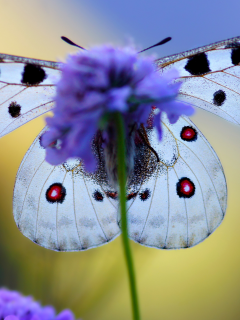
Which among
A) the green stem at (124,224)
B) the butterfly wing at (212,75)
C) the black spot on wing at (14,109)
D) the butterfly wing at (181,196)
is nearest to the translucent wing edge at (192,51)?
the butterfly wing at (212,75)

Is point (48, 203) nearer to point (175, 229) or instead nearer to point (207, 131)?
point (175, 229)

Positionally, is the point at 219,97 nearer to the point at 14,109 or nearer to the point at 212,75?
the point at 212,75

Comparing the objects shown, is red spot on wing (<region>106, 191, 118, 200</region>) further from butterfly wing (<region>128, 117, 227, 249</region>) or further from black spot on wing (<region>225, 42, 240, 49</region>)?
black spot on wing (<region>225, 42, 240, 49</region>)

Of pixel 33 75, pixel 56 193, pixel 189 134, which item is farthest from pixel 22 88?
pixel 189 134

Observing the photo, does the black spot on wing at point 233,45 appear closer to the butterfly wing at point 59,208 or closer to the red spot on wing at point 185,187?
the red spot on wing at point 185,187

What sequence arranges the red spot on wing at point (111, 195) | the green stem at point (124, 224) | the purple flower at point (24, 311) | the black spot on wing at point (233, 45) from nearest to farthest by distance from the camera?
1. the green stem at point (124, 224)
2. the purple flower at point (24, 311)
3. the black spot on wing at point (233, 45)
4. the red spot on wing at point (111, 195)

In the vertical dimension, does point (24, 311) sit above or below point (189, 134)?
below

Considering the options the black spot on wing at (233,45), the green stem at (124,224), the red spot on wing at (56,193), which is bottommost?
the green stem at (124,224)

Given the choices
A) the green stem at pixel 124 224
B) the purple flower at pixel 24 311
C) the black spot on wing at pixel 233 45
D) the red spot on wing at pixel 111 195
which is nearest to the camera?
the green stem at pixel 124 224
